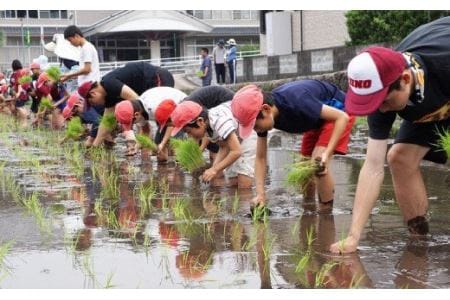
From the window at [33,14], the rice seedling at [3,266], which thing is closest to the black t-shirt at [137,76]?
the rice seedling at [3,266]

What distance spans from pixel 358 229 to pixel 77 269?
1.27 metres

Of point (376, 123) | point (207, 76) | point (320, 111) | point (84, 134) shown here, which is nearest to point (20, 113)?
point (207, 76)

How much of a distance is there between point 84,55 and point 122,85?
181 centimetres

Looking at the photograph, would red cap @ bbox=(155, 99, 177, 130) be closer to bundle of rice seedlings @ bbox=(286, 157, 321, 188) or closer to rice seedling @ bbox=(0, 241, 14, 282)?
bundle of rice seedlings @ bbox=(286, 157, 321, 188)

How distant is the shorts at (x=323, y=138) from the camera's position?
460cm

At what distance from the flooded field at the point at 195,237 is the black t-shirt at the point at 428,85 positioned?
0.60 metres

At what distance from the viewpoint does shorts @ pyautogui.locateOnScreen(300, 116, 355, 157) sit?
4.60m

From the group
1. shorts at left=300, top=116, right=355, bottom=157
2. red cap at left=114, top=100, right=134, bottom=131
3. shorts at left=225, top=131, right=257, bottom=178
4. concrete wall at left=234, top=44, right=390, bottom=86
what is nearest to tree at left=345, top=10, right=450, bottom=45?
concrete wall at left=234, top=44, right=390, bottom=86

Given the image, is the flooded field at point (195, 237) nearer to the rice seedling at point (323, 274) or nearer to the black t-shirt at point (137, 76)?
the rice seedling at point (323, 274)

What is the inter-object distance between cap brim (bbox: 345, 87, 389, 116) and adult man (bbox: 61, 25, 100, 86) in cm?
673

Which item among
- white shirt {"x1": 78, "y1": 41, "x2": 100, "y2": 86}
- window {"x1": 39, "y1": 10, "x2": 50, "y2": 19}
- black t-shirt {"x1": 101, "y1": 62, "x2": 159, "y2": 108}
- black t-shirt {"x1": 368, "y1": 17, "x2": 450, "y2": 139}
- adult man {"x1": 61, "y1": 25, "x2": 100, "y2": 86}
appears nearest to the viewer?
→ black t-shirt {"x1": 368, "y1": 17, "x2": 450, "y2": 139}

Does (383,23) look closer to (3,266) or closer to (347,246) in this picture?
(347,246)

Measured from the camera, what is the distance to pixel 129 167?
6.93 metres

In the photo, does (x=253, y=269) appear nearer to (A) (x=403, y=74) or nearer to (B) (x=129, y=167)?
(A) (x=403, y=74)
